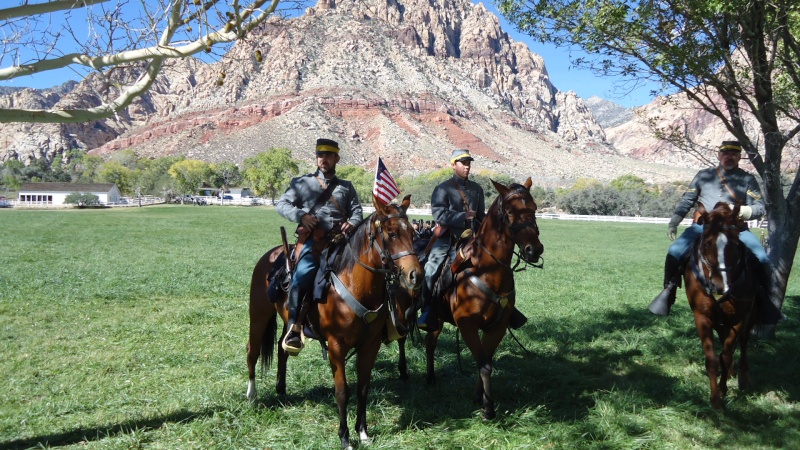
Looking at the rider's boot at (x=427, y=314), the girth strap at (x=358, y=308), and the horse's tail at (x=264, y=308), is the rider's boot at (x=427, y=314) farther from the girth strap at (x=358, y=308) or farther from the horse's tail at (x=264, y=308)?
the horse's tail at (x=264, y=308)

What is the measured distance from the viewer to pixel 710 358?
19.4 ft

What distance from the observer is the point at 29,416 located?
5.55 meters

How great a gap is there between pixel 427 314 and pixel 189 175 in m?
101

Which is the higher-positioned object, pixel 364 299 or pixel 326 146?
pixel 326 146

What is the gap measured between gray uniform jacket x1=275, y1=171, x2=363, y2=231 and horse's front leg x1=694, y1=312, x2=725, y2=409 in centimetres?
442

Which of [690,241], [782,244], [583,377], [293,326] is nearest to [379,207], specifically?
[293,326]

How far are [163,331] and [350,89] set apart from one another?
631 feet

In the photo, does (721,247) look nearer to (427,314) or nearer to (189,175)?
(427,314)

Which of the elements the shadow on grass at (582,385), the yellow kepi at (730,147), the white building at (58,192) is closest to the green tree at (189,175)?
the white building at (58,192)

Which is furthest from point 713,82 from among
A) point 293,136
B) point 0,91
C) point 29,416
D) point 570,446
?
point 293,136

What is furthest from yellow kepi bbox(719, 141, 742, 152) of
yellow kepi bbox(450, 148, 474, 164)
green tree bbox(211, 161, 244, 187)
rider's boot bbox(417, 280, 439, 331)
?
green tree bbox(211, 161, 244, 187)

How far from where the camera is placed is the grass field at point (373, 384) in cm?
515

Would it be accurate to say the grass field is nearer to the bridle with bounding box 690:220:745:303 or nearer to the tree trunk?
the tree trunk

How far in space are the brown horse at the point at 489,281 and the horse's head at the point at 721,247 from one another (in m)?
2.21
